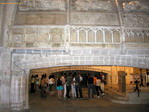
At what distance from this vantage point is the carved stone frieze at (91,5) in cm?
618

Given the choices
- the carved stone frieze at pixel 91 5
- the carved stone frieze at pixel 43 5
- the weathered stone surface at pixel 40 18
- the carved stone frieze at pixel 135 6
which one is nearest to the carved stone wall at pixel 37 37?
the weathered stone surface at pixel 40 18

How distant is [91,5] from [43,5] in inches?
83.5

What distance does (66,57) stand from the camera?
5.84 meters

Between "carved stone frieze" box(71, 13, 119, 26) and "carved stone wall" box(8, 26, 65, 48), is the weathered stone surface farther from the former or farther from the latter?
"carved stone frieze" box(71, 13, 119, 26)

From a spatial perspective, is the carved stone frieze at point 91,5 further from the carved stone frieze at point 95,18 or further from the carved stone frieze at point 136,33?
the carved stone frieze at point 136,33

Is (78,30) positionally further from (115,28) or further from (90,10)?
(115,28)

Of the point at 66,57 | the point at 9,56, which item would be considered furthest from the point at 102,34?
the point at 9,56

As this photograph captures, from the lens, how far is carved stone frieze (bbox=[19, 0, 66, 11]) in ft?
20.2

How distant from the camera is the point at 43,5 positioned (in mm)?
6184

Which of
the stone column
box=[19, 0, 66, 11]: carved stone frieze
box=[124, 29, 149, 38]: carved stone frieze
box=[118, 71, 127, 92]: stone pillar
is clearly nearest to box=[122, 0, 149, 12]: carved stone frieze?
box=[124, 29, 149, 38]: carved stone frieze

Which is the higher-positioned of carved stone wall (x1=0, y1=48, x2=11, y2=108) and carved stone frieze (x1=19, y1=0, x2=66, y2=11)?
carved stone frieze (x1=19, y1=0, x2=66, y2=11)

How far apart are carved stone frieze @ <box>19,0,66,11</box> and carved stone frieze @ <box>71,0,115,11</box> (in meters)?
0.53

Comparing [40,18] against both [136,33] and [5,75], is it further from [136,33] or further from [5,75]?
[136,33]

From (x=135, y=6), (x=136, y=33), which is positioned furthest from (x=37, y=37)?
(x=135, y=6)
